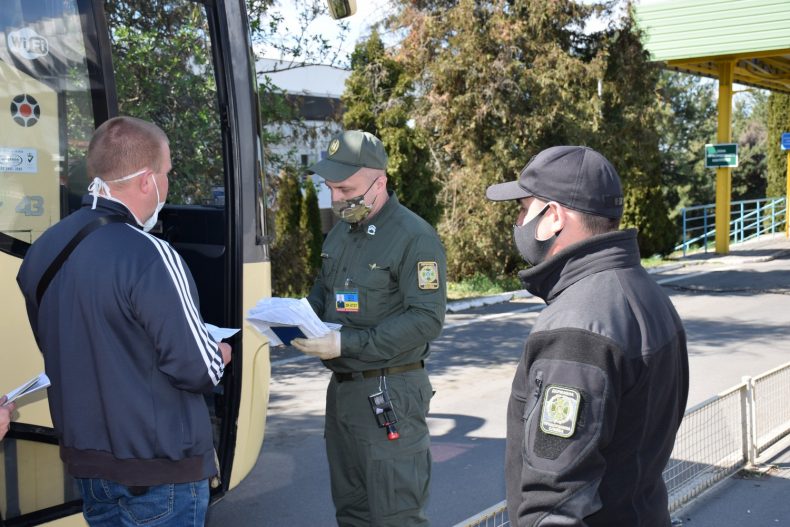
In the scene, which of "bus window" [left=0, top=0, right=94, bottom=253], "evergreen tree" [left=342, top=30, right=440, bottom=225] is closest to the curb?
"evergreen tree" [left=342, top=30, right=440, bottom=225]

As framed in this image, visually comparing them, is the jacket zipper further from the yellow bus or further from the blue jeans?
the yellow bus

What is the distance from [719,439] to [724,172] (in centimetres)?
1738

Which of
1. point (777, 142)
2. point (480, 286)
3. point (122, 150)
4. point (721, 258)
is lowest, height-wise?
point (721, 258)

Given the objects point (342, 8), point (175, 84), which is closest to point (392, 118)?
point (175, 84)

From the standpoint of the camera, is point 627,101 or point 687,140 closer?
point 627,101

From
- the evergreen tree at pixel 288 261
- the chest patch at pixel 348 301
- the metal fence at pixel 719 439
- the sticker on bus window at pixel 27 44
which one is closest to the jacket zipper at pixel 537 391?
the chest patch at pixel 348 301

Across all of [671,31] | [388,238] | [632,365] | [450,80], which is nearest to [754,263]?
[671,31]

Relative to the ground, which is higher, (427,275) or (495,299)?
(427,275)

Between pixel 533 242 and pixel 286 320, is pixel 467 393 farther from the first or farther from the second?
pixel 533 242

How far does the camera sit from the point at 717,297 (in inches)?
563

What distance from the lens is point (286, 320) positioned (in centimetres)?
324

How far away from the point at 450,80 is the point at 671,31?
6676mm

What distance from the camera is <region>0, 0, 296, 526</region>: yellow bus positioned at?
3488 mm

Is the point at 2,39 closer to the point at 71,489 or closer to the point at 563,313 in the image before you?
the point at 71,489
